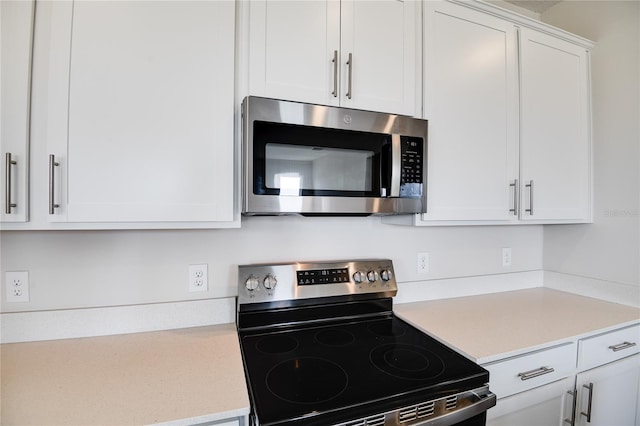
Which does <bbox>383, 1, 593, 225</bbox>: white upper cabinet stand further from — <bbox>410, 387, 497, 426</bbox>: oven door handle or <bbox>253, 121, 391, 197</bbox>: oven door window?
<bbox>410, 387, 497, 426</bbox>: oven door handle

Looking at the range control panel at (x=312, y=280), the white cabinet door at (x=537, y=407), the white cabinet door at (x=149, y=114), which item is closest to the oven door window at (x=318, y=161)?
the white cabinet door at (x=149, y=114)

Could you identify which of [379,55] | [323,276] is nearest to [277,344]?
[323,276]

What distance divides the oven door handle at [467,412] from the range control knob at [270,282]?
70 centimetres

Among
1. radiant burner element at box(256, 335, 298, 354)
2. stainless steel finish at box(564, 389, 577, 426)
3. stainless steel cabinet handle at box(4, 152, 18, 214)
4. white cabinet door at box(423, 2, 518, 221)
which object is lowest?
stainless steel finish at box(564, 389, 577, 426)

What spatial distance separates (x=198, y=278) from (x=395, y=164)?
37.4 inches

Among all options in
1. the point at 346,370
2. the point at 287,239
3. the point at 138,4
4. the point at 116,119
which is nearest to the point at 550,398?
the point at 346,370

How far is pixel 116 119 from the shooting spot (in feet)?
3.16

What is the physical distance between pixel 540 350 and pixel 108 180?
1.64 meters

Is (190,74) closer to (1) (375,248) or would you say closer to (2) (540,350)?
(1) (375,248)

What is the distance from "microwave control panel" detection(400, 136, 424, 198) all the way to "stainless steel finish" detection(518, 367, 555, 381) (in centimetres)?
76

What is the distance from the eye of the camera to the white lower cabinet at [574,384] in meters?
1.14

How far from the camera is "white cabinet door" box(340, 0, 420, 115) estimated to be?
1.21m

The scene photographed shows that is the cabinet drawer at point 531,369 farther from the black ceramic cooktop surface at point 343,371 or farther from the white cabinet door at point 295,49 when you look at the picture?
the white cabinet door at point 295,49

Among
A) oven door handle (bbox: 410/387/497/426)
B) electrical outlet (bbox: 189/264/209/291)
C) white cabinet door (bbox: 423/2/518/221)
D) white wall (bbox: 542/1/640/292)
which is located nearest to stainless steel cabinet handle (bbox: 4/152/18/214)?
electrical outlet (bbox: 189/264/209/291)
